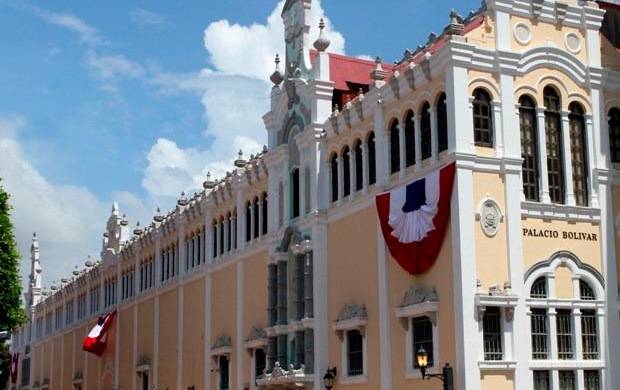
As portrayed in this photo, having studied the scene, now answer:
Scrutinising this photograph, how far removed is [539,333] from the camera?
29.6 metres

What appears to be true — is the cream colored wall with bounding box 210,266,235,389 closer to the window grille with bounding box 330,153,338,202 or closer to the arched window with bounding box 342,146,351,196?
the window grille with bounding box 330,153,338,202

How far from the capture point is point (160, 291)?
55.8 m

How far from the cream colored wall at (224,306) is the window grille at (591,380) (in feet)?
61.0

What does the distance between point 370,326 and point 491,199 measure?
6.41 m

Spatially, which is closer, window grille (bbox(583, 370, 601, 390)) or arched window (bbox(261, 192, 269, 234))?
window grille (bbox(583, 370, 601, 390))

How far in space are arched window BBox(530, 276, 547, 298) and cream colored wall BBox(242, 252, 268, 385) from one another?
1478cm

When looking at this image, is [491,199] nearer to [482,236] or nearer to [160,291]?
[482,236]

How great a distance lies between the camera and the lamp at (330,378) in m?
34.8

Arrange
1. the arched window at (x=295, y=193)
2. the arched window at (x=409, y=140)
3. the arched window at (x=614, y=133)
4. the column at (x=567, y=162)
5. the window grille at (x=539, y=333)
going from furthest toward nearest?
the arched window at (x=295, y=193) < the arched window at (x=614, y=133) < the arched window at (x=409, y=140) < the column at (x=567, y=162) < the window grille at (x=539, y=333)

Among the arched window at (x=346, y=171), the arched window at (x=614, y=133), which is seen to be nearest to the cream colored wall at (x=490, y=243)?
the arched window at (x=614, y=133)

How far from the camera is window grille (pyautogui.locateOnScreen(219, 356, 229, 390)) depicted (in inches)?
1811

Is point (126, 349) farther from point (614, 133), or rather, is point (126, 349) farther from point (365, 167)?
point (614, 133)

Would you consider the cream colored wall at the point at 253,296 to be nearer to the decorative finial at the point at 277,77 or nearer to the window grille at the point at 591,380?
the decorative finial at the point at 277,77

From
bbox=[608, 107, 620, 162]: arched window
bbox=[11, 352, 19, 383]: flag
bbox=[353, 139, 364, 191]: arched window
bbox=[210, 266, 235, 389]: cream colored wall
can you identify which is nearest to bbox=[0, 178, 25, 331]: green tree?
bbox=[210, 266, 235, 389]: cream colored wall
